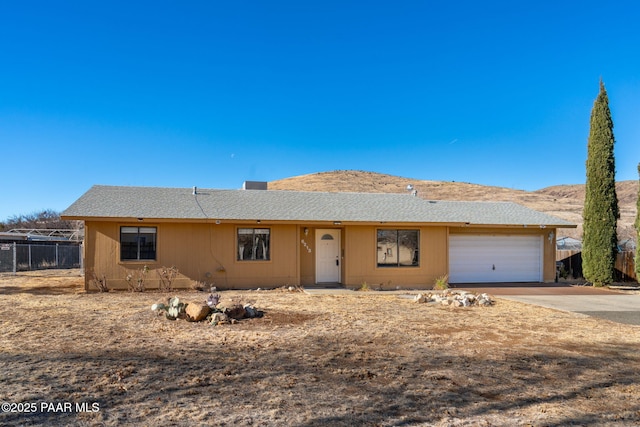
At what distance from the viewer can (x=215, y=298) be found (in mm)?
10242

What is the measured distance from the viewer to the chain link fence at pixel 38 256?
78.2 ft

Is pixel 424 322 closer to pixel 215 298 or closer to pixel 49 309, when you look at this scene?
pixel 215 298

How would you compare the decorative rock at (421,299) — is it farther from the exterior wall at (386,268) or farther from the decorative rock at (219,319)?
the decorative rock at (219,319)

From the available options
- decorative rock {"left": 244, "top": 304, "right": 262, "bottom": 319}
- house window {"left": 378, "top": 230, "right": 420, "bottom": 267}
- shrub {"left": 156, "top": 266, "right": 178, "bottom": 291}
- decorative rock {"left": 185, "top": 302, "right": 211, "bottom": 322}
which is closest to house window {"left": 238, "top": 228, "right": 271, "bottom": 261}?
shrub {"left": 156, "top": 266, "right": 178, "bottom": 291}

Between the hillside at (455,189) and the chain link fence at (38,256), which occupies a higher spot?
the hillside at (455,189)

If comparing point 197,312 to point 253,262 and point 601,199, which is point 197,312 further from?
point 601,199

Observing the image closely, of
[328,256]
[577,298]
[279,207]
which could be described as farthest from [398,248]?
[577,298]

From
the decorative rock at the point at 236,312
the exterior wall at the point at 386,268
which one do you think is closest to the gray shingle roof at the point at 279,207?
the exterior wall at the point at 386,268

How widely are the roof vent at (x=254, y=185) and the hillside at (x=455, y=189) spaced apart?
38.1 meters

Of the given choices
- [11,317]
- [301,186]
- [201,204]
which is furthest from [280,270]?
[301,186]

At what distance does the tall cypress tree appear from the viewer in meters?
18.3

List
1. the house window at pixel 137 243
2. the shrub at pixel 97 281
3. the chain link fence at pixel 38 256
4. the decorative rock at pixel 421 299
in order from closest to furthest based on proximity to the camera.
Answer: the decorative rock at pixel 421 299
the shrub at pixel 97 281
the house window at pixel 137 243
the chain link fence at pixel 38 256

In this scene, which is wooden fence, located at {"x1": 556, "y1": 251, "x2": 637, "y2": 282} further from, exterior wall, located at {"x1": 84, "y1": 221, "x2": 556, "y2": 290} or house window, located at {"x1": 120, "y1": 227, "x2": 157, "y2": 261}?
house window, located at {"x1": 120, "y1": 227, "x2": 157, "y2": 261}

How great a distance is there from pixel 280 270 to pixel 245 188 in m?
5.22
